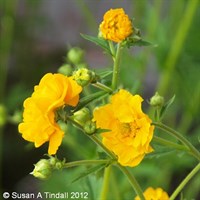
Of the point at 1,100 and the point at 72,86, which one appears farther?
the point at 1,100

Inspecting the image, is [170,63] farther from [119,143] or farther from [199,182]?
[119,143]

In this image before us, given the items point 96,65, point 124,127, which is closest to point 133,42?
point 124,127

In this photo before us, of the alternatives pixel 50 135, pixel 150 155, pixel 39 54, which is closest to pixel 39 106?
pixel 50 135

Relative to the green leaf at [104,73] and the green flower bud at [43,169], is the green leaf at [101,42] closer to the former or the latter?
the green leaf at [104,73]

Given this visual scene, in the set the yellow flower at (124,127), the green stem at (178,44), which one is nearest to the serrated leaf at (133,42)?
the yellow flower at (124,127)

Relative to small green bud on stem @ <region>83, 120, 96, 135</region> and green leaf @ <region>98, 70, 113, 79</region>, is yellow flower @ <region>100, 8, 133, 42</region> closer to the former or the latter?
green leaf @ <region>98, 70, 113, 79</region>

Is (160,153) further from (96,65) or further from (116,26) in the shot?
(96,65)
